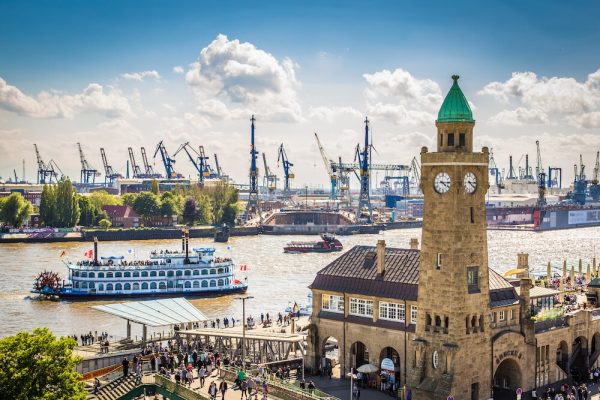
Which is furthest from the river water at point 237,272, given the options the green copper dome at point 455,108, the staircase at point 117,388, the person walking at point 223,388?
the green copper dome at point 455,108

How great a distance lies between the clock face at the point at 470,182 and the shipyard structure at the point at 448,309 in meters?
0.05

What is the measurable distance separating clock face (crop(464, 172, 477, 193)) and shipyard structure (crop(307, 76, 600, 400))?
5cm

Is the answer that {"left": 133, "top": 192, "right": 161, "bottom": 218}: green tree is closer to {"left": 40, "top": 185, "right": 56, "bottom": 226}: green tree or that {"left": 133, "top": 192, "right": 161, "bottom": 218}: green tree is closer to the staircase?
{"left": 40, "top": 185, "right": 56, "bottom": 226}: green tree

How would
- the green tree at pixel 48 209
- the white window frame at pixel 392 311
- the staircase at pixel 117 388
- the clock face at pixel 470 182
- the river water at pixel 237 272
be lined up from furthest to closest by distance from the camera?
1. the green tree at pixel 48 209
2. the river water at pixel 237 272
3. the white window frame at pixel 392 311
4. the staircase at pixel 117 388
5. the clock face at pixel 470 182

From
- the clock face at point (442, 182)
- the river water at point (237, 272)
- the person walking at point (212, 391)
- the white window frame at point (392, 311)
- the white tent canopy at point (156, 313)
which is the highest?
the clock face at point (442, 182)

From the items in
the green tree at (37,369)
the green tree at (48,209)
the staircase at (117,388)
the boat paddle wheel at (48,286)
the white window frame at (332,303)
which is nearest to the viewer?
the green tree at (37,369)

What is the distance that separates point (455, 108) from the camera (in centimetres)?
3975

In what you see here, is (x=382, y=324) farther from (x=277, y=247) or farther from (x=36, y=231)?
(x=36, y=231)

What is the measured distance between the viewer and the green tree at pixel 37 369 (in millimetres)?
32281

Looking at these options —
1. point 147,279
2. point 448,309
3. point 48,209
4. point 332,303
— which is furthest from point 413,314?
point 48,209

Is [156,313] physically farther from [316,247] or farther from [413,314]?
[316,247]

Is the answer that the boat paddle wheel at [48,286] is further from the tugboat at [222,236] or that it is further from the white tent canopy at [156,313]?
the tugboat at [222,236]

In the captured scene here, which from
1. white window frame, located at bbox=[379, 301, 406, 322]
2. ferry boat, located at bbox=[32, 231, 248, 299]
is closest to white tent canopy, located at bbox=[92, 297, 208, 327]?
white window frame, located at bbox=[379, 301, 406, 322]

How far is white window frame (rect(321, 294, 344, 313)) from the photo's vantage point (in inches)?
1777
